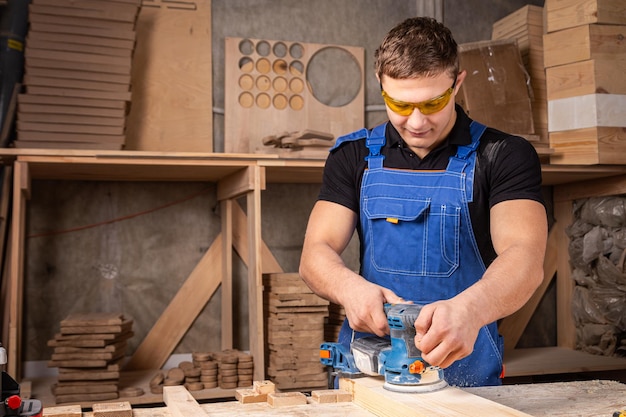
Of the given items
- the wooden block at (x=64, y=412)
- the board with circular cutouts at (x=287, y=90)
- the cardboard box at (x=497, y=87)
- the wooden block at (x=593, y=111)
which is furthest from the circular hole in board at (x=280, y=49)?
the wooden block at (x=64, y=412)

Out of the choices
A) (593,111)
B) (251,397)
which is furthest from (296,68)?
(251,397)

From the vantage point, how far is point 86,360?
4.44 m

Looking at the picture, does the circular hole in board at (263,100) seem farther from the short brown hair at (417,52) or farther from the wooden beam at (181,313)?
the short brown hair at (417,52)

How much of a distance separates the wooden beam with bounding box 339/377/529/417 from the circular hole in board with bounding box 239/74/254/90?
3.87 m

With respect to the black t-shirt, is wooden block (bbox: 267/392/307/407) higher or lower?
lower

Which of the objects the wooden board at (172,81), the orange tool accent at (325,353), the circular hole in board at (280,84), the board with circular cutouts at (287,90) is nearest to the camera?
the orange tool accent at (325,353)

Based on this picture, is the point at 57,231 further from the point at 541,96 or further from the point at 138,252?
the point at 541,96

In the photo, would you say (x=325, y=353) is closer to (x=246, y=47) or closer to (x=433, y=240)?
(x=433, y=240)

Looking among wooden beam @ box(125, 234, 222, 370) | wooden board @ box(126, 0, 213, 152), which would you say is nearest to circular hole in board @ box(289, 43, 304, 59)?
wooden board @ box(126, 0, 213, 152)

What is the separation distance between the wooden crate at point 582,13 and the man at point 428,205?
2.82 m

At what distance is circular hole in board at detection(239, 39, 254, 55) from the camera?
5.57 metres

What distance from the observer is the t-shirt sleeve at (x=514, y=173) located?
2377 mm

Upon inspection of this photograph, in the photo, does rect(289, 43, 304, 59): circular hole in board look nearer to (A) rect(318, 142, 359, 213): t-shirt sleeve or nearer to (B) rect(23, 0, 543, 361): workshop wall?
(B) rect(23, 0, 543, 361): workshop wall

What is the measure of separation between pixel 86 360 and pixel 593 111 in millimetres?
3690
